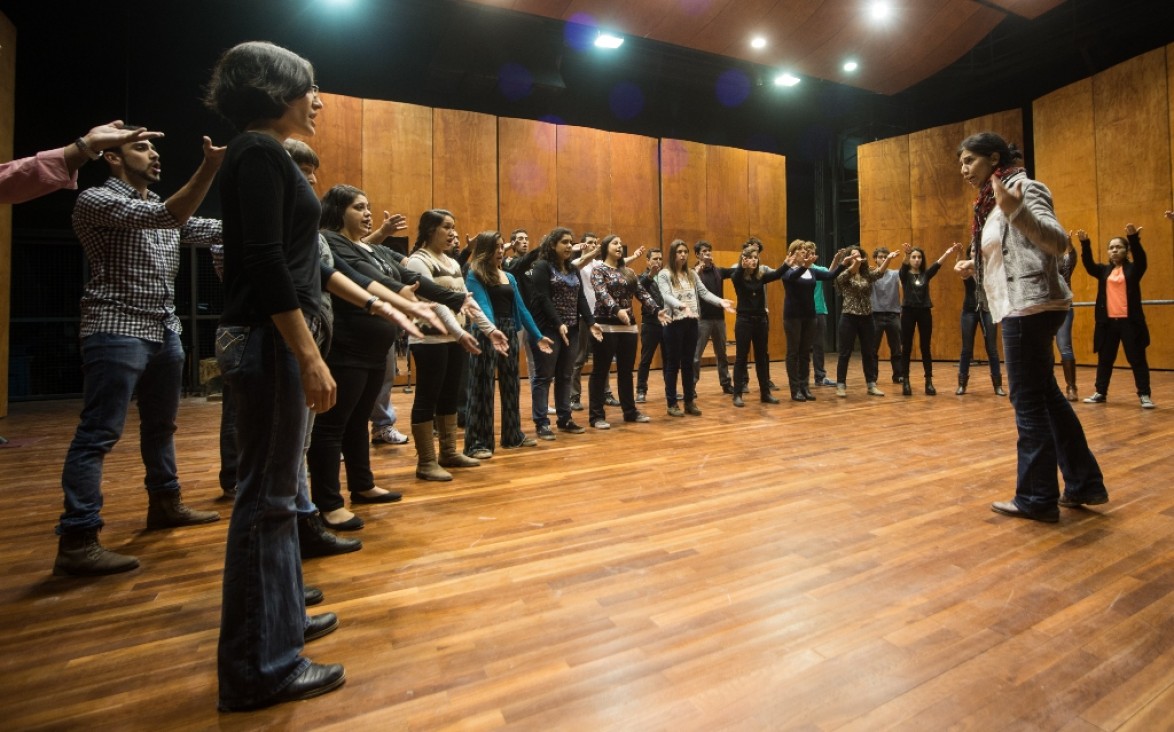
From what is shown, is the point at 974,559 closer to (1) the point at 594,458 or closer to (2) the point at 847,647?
(2) the point at 847,647

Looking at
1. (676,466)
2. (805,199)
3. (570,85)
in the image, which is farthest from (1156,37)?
(676,466)

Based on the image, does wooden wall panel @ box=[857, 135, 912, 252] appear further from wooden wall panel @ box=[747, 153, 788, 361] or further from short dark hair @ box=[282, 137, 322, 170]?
short dark hair @ box=[282, 137, 322, 170]

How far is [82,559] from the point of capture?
177 cm

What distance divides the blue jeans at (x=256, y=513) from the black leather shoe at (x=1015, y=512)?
2.33 metres

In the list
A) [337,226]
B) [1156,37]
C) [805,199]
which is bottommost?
[337,226]

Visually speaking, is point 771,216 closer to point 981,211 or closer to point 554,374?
point 554,374

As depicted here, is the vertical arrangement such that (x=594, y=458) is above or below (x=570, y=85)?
below

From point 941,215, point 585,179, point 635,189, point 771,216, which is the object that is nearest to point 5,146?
point 585,179

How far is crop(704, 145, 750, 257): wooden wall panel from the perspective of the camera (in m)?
9.70

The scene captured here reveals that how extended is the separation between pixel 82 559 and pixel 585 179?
791 centimetres

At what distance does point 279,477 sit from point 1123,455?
12.5 feet

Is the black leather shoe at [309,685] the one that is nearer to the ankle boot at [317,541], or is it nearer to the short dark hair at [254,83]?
the ankle boot at [317,541]

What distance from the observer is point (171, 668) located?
127 cm

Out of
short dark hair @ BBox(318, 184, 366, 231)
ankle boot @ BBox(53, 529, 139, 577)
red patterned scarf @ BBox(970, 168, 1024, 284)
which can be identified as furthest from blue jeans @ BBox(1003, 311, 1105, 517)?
ankle boot @ BBox(53, 529, 139, 577)
